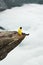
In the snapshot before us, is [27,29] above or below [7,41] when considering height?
below

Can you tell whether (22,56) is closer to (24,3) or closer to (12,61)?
(12,61)

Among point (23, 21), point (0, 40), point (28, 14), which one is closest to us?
point (0, 40)

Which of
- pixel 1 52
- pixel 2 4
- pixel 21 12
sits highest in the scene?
pixel 1 52

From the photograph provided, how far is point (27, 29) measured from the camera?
29.0 m

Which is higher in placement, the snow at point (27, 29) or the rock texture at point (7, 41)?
the rock texture at point (7, 41)

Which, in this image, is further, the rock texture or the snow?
the snow

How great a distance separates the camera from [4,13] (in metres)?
33.8

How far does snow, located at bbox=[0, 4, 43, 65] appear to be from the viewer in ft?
73.9

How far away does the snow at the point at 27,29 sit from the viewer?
2252cm

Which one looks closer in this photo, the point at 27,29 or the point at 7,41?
the point at 7,41

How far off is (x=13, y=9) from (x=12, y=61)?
15138mm

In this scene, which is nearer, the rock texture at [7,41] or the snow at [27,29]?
the rock texture at [7,41]

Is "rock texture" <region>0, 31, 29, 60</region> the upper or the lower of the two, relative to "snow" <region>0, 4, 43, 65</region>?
upper

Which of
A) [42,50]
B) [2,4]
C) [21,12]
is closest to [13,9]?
[21,12]
